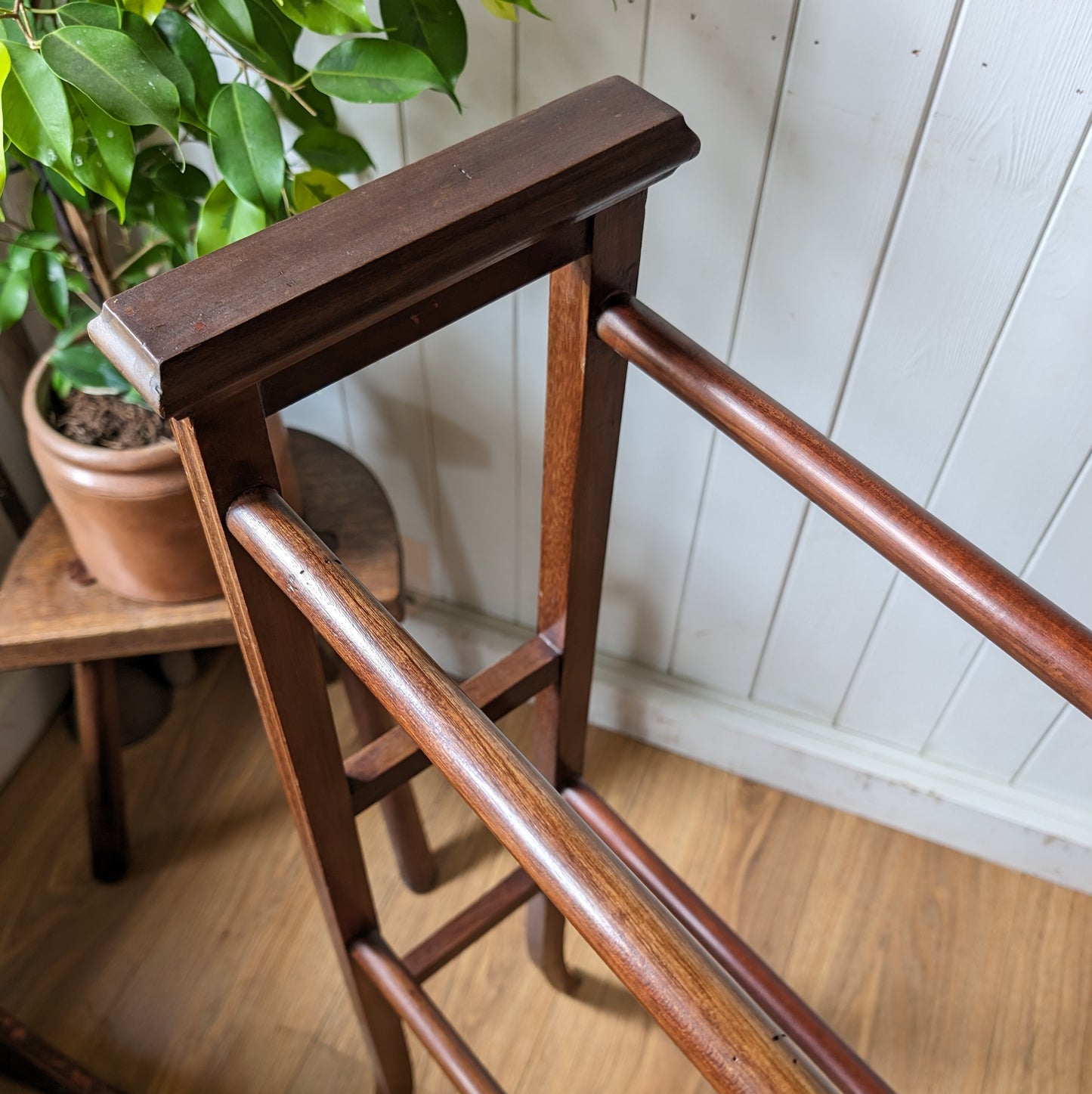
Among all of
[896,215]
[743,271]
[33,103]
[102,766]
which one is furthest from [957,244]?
[102,766]

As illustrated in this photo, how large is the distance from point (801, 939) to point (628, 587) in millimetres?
483

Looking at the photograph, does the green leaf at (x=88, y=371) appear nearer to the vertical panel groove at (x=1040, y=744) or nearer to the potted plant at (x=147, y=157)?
the potted plant at (x=147, y=157)

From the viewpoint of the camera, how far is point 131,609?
3.16 ft

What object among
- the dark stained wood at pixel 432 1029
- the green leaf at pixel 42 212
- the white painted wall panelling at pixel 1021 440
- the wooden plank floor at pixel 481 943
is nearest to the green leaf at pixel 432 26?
the green leaf at pixel 42 212

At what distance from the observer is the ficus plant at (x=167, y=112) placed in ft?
1.80

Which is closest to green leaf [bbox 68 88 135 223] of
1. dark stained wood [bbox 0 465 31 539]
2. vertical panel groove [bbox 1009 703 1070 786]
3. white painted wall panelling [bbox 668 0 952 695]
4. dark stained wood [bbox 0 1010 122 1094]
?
white painted wall panelling [bbox 668 0 952 695]

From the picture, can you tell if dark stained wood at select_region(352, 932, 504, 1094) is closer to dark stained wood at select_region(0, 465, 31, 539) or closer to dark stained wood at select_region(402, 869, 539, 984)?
dark stained wood at select_region(402, 869, 539, 984)

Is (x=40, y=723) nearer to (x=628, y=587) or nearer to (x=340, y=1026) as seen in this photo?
(x=340, y=1026)

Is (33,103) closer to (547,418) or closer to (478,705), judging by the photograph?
(547,418)

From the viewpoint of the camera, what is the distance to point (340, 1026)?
46.7 inches

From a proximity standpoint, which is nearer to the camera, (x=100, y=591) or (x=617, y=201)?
(x=617, y=201)

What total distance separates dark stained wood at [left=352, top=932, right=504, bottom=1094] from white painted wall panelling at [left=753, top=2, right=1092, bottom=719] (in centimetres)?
58

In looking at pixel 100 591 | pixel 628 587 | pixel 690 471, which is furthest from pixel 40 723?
pixel 690 471

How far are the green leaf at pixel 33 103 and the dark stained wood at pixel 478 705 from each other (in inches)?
17.3
